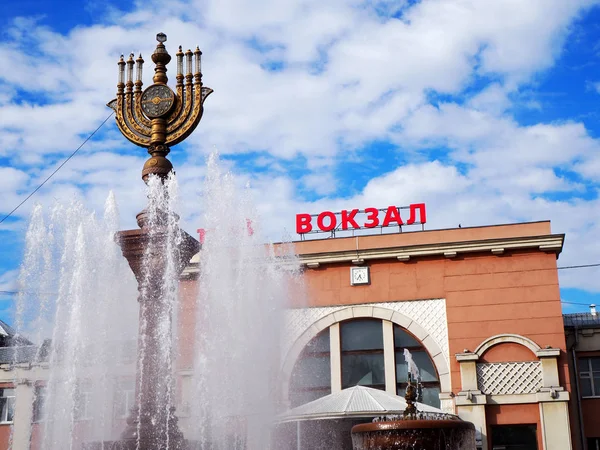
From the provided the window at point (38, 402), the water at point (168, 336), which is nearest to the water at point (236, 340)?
the water at point (168, 336)

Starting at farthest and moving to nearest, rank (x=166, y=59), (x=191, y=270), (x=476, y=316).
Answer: (x=191, y=270) → (x=476, y=316) → (x=166, y=59)

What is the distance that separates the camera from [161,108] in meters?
10.5

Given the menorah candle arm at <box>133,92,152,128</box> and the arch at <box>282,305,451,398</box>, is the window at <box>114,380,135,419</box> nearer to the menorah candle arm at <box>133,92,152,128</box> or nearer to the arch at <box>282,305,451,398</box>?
the arch at <box>282,305,451,398</box>

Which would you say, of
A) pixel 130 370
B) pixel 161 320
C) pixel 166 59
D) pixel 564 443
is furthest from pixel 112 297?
pixel 564 443

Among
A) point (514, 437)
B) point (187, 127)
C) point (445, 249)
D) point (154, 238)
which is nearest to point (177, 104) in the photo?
point (187, 127)

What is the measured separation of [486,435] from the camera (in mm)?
16656

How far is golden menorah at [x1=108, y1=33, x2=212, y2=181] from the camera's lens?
10.4 meters

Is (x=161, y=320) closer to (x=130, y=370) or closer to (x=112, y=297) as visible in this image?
(x=112, y=297)

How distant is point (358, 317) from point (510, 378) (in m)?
3.95

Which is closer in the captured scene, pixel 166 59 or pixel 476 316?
pixel 166 59

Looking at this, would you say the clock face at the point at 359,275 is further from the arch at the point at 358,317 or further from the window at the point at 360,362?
the window at the point at 360,362

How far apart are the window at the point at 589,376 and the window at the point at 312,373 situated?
615cm

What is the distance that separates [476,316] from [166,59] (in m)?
10.4

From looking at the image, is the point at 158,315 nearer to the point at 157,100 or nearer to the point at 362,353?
the point at 157,100
